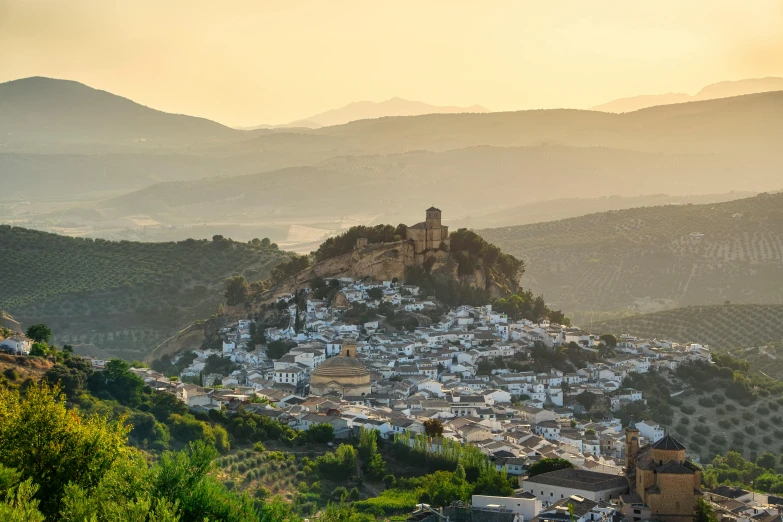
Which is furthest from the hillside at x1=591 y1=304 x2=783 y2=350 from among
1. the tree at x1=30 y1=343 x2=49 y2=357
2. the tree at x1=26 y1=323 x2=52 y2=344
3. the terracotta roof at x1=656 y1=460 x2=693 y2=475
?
the terracotta roof at x1=656 y1=460 x2=693 y2=475

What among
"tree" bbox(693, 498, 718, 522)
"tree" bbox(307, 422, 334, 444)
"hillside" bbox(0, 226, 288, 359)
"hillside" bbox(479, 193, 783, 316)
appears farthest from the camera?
"hillside" bbox(479, 193, 783, 316)

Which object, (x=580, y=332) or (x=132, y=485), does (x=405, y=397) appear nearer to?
(x=580, y=332)

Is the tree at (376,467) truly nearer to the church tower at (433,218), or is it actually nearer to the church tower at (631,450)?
the church tower at (631,450)

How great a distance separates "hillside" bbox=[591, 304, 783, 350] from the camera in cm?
6731

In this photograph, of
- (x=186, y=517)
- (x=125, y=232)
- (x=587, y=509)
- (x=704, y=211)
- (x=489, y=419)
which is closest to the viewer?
(x=186, y=517)

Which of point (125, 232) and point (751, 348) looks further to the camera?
point (125, 232)

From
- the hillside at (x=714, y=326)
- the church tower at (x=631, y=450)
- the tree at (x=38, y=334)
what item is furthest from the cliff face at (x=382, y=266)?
the church tower at (x=631, y=450)

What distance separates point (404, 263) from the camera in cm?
5894

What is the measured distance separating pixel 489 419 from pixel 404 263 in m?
17.7

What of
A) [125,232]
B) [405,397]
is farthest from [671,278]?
[125,232]

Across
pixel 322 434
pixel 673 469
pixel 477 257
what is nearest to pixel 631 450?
pixel 673 469

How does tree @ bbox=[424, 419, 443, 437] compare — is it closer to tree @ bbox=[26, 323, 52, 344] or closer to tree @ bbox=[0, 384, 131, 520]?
tree @ bbox=[26, 323, 52, 344]

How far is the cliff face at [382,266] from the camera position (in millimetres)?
58750

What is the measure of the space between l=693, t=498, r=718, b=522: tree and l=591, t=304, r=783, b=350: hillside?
1482 inches
